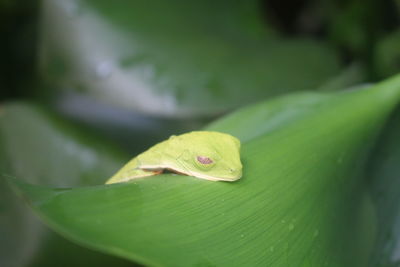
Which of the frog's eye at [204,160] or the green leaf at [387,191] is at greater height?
the frog's eye at [204,160]

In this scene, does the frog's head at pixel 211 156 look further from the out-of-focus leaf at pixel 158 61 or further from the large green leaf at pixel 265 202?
the out-of-focus leaf at pixel 158 61

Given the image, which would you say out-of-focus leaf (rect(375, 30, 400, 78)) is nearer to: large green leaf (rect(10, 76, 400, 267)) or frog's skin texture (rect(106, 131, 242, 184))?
large green leaf (rect(10, 76, 400, 267))

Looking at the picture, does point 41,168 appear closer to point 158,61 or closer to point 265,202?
point 158,61

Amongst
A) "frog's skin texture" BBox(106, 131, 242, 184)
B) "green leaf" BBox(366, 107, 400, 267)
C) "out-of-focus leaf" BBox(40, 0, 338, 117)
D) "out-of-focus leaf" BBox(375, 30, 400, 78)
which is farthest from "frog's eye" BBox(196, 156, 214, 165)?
"out-of-focus leaf" BBox(375, 30, 400, 78)

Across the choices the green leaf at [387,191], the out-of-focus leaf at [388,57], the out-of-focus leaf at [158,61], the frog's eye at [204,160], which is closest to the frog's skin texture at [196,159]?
the frog's eye at [204,160]

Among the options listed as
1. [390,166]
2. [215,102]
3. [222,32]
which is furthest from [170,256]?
[222,32]

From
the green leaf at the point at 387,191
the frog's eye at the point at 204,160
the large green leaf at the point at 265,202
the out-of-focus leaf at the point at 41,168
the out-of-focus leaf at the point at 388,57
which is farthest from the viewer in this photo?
the out-of-focus leaf at the point at 388,57
